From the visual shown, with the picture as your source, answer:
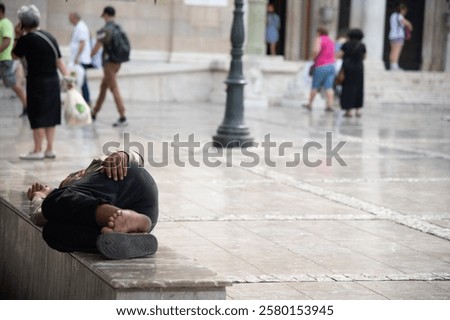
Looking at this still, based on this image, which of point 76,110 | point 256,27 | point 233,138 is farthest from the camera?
point 256,27

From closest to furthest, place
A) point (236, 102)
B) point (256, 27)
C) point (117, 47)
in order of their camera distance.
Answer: point (236, 102)
point (117, 47)
point (256, 27)

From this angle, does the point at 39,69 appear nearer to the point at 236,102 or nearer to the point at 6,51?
the point at 236,102

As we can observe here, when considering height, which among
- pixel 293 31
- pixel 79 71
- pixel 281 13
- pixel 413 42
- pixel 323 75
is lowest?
pixel 323 75

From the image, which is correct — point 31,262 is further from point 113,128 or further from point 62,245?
point 113,128

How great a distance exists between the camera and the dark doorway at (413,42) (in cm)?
3666

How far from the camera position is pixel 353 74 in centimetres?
2412

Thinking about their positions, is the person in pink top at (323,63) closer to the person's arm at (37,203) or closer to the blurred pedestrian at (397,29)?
the blurred pedestrian at (397,29)

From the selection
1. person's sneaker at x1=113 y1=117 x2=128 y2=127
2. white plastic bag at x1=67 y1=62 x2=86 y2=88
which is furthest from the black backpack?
white plastic bag at x1=67 y1=62 x2=86 y2=88

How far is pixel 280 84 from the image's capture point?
90.8 ft

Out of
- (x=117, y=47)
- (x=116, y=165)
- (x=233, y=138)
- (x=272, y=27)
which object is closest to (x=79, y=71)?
(x=117, y=47)

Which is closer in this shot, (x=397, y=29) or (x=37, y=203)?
(x=37, y=203)

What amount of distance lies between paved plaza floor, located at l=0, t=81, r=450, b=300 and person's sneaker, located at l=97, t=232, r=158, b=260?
66 cm

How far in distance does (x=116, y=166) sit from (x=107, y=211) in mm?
354

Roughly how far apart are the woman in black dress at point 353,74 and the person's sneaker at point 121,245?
17.8 m
